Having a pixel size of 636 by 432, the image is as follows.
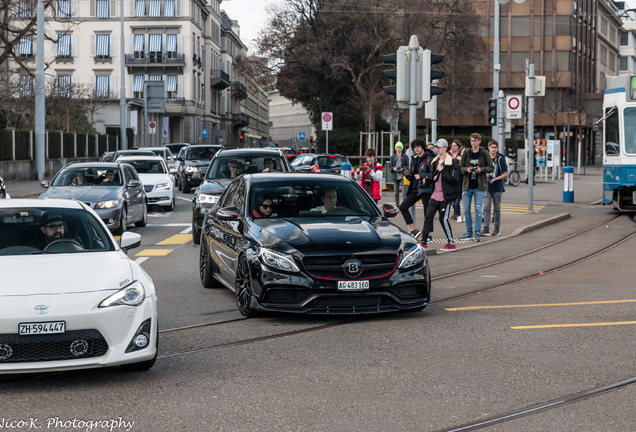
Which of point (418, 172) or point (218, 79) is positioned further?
point (218, 79)

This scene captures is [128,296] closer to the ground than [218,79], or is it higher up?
closer to the ground

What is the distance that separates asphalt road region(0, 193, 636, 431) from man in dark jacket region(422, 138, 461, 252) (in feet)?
13.7

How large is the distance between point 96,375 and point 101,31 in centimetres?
8892

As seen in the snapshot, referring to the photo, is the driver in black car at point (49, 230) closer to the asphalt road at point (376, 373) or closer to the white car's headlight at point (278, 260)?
the asphalt road at point (376, 373)

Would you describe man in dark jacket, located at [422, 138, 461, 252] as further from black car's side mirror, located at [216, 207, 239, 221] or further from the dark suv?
the dark suv

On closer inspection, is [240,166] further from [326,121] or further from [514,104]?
[326,121]

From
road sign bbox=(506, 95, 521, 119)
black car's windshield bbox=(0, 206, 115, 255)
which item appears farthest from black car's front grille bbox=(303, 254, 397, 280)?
road sign bbox=(506, 95, 521, 119)

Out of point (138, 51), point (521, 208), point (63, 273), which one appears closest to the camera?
point (63, 273)

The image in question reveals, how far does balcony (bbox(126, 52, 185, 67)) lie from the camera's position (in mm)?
90250

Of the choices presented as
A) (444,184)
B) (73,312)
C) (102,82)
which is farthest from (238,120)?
(73,312)

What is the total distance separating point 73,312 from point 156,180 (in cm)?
2106

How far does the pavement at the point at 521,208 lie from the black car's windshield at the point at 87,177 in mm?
6097

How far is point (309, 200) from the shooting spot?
10344mm

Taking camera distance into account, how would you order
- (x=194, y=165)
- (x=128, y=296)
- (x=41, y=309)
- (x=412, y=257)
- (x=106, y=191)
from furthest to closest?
(x=194, y=165) → (x=106, y=191) → (x=412, y=257) → (x=128, y=296) → (x=41, y=309)
